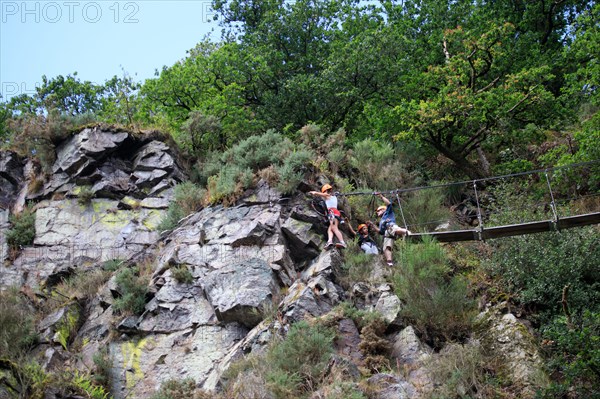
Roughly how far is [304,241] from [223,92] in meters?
9.84

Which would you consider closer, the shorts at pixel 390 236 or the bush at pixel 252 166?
the shorts at pixel 390 236

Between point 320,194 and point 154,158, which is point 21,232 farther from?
point 320,194

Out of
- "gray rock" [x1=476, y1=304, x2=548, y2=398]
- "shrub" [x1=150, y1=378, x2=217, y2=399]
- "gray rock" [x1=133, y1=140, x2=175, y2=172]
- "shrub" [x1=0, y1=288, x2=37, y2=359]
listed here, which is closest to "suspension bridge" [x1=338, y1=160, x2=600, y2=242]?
"gray rock" [x1=476, y1=304, x2=548, y2=398]

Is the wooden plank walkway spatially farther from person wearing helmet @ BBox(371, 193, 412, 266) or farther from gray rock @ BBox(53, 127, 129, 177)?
gray rock @ BBox(53, 127, 129, 177)

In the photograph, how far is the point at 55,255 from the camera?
54.1 feet

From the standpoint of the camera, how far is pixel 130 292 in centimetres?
1381

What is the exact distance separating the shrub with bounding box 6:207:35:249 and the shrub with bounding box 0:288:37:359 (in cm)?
256

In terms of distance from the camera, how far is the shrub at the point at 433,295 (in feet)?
39.1

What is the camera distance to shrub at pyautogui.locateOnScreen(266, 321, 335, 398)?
34.5 ft

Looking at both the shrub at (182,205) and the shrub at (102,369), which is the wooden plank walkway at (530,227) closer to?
the shrub at (182,205)

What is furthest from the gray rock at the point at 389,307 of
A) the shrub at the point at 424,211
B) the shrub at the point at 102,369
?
the shrub at the point at 102,369

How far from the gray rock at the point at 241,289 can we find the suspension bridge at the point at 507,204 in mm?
2824

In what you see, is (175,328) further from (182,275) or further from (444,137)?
(444,137)

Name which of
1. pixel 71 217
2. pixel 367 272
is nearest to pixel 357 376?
pixel 367 272
